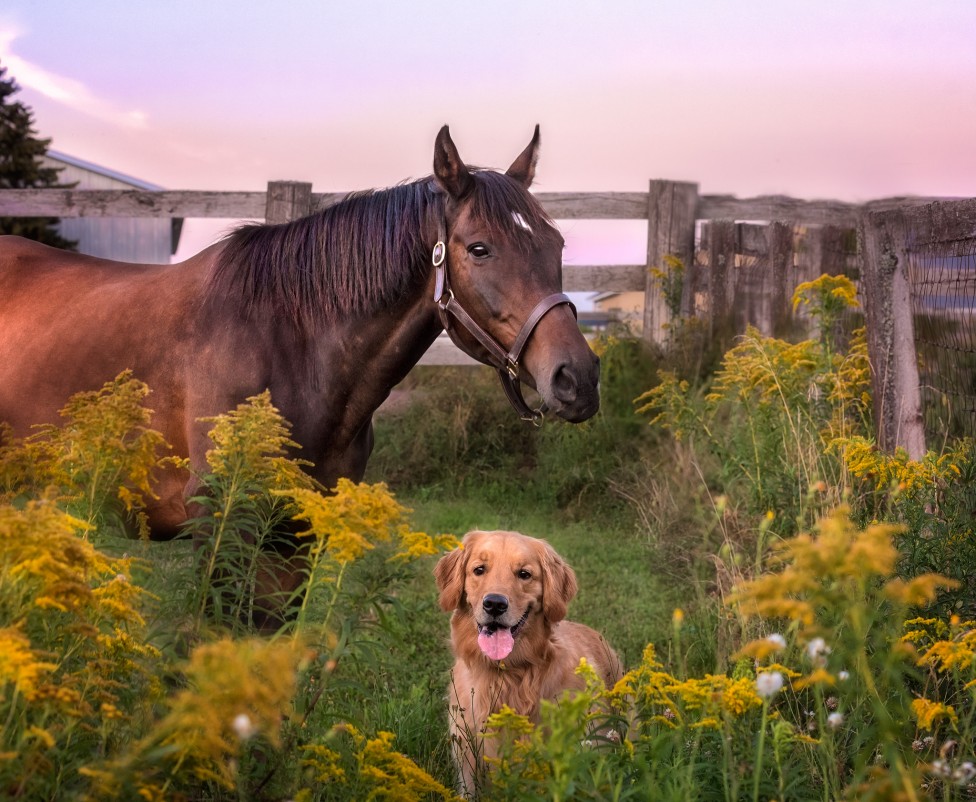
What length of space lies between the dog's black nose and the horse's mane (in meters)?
1.16

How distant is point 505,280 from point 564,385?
0.48m

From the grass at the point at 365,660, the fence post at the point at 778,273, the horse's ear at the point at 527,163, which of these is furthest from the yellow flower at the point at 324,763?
the fence post at the point at 778,273

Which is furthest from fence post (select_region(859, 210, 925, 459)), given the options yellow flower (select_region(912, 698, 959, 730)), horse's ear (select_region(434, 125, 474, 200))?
yellow flower (select_region(912, 698, 959, 730))

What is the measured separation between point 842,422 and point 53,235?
20.3 m

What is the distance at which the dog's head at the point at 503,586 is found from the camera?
11.8 ft

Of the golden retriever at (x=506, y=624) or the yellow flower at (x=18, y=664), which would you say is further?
the golden retriever at (x=506, y=624)

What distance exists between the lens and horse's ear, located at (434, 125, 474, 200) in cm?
345

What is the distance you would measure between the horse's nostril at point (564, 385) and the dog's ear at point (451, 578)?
926 millimetres

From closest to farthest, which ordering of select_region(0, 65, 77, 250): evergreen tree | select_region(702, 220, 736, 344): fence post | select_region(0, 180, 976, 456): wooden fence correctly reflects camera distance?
select_region(0, 180, 976, 456): wooden fence, select_region(702, 220, 736, 344): fence post, select_region(0, 65, 77, 250): evergreen tree

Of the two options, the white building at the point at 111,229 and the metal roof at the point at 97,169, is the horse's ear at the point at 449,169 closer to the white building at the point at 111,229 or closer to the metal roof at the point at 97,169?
the white building at the point at 111,229

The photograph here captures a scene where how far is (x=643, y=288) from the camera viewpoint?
10234 mm

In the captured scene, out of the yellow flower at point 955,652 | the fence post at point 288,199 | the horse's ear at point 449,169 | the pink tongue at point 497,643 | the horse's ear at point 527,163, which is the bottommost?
the pink tongue at point 497,643

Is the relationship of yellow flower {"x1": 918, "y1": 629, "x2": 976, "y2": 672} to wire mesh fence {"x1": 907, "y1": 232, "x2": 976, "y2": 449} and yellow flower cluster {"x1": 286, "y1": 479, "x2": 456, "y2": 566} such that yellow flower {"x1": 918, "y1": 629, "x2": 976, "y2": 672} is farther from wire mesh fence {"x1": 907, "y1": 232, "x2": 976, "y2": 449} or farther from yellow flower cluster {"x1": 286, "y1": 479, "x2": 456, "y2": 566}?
wire mesh fence {"x1": 907, "y1": 232, "x2": 976, "y2": 449}

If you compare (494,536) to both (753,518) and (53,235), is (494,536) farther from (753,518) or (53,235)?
(53,235)
